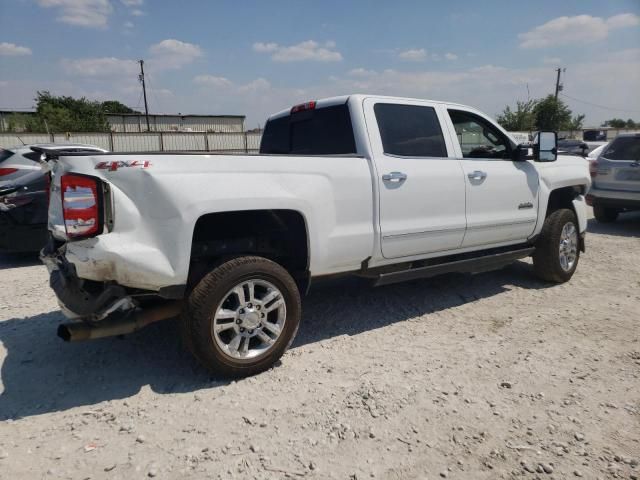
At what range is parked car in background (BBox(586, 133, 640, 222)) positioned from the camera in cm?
843

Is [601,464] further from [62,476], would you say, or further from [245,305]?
[62,476]

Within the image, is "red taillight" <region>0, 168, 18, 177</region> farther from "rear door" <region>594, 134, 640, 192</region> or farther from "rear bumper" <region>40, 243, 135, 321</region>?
"rear door" <region>594, 134, 640, 192</region>

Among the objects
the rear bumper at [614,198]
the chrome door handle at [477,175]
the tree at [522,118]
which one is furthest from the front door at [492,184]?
the tree at [522,118]

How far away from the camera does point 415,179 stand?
3912 millimetres

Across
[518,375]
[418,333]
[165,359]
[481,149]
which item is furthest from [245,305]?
[481,149]

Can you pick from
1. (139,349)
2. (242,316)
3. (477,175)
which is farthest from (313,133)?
(139,349)

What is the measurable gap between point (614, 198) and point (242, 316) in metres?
8.19

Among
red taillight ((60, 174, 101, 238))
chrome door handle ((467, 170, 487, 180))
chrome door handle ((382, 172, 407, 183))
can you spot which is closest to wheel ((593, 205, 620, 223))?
chrome door handle ((467, 170, 487, 180))

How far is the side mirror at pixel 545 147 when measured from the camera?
188 inches

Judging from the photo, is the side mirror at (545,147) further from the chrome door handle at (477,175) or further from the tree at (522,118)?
the tree at (522,118)

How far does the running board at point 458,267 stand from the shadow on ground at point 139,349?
0.46 meters

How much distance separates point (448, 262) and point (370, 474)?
254 cm

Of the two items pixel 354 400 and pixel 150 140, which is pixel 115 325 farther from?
pixel 150 140

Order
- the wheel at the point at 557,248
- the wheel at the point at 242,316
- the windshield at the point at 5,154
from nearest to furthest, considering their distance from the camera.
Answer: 1. the wheel at the point at 242,316
2. the wheel at the point at 557,248
3. the windshield at the point at 5,154
